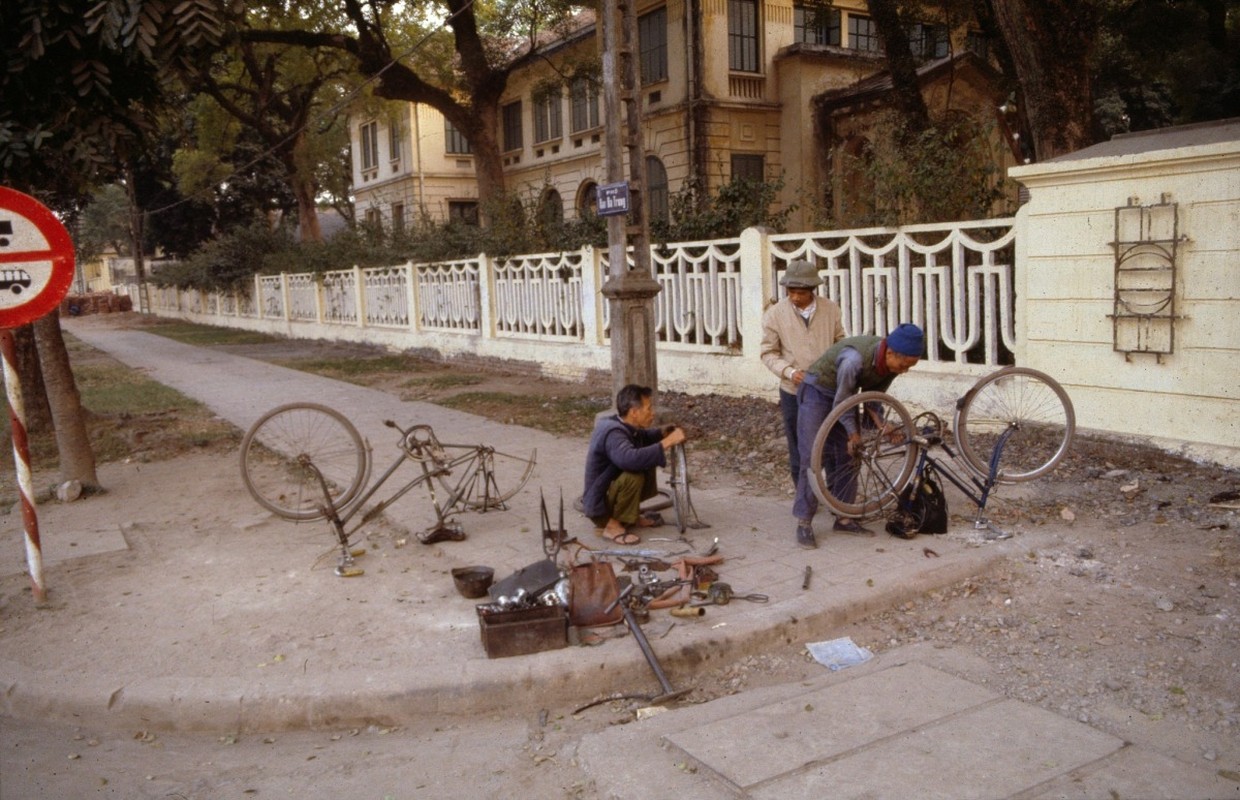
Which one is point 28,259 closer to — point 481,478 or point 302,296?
point 481,478

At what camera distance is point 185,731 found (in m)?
4.27

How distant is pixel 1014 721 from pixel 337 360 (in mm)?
17933

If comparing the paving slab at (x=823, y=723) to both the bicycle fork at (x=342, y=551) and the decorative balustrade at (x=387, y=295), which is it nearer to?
the bicycle fork at (x=342, y=551)

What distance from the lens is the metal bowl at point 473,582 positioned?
529 centimetres

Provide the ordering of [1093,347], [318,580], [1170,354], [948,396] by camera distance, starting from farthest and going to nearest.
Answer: [948,396]
[1093,347]
[1170,354]
[318,580]

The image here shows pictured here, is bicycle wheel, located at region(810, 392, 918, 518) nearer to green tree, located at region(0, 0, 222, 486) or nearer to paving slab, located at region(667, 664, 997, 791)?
paving slab, located at region(667, 664, 997, 791)

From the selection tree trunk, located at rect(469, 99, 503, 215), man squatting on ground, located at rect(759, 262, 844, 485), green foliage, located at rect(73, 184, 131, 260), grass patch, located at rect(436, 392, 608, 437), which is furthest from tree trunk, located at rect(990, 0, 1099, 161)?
green foliage, located at rect(73, 184, 131, 260)

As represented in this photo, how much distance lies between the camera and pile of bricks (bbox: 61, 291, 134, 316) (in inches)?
2182

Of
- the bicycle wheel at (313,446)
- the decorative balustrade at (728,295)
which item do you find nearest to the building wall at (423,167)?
the decorative balustrade at (728,295)

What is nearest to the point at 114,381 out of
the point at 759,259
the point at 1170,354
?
the point at 759,259

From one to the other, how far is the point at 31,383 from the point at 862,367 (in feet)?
28.5

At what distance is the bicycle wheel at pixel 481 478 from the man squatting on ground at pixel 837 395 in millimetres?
1879

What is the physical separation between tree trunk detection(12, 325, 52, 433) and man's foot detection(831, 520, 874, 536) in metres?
7.84

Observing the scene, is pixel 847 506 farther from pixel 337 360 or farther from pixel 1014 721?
pixel 337 360
